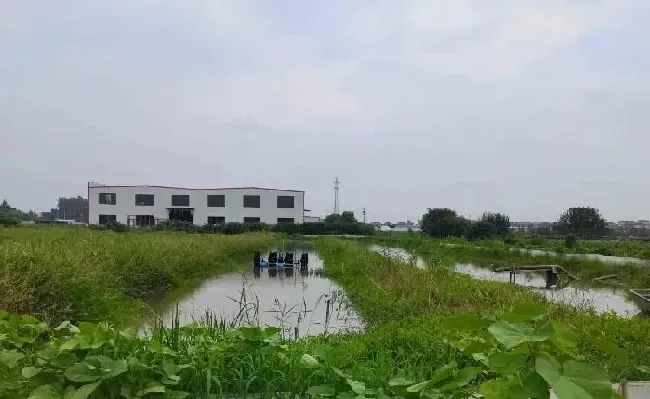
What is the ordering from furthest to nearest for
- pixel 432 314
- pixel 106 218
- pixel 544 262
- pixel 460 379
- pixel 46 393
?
pixel 106 218 → pixel 544 262 → pixel 432 314 → pixel 46 393 → pixel 460 379

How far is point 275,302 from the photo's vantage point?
551 cm

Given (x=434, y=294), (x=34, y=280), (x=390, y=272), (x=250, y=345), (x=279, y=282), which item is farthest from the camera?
(x=279, y=282)

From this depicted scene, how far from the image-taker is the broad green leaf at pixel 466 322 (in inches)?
57.6

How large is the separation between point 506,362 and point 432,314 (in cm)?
609

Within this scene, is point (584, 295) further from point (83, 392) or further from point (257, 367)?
point (83, 392)

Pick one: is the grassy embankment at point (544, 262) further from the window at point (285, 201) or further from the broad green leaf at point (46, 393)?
the window at point (285, 201)

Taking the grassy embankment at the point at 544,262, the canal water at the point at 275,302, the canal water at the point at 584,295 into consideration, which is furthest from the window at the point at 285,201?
the canal water at the point at 275,302

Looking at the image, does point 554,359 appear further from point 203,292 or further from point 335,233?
point 335,233

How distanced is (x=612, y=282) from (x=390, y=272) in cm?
868

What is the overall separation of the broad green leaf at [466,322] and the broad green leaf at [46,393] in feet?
4.36

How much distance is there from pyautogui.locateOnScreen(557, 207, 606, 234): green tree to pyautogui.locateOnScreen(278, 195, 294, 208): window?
950 inches

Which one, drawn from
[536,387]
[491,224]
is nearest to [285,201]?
[491,224]

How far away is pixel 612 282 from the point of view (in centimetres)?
1644

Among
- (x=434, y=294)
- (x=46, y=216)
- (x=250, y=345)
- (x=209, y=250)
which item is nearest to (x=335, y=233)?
(x=209, y=250)
